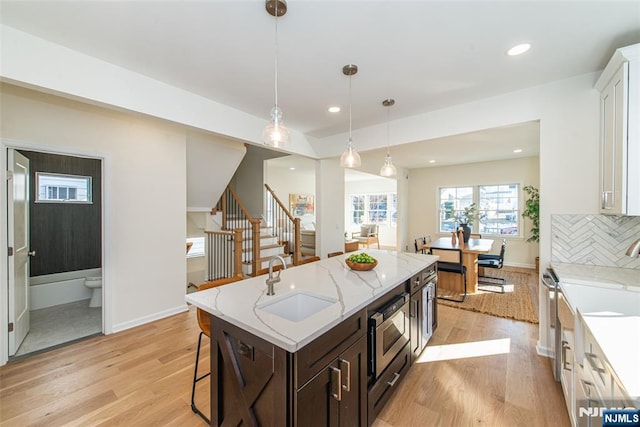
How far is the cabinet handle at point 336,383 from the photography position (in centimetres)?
131

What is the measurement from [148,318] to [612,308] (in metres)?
4.45

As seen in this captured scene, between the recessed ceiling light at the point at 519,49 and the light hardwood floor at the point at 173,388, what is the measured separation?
2.67 meters

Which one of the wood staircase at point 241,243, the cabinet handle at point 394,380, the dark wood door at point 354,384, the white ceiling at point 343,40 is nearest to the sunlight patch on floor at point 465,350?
the cabinet handle at point 394,380

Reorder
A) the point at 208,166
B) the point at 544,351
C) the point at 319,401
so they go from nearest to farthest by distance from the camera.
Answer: the point at 319,401, the point at 544,351, the point at 208,166

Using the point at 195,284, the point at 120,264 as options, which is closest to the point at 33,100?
the point at 120,264

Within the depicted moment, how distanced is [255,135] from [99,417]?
3.01m

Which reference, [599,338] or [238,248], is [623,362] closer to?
[599,338]

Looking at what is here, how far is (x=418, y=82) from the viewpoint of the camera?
2531mm

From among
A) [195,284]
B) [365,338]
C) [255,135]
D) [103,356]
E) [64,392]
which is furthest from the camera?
[195,284]

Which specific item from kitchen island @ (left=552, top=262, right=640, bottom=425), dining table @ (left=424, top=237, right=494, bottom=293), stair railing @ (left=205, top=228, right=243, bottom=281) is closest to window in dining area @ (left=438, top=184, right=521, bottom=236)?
dining table @ (left=424, top=237, right=494, bottom=293)

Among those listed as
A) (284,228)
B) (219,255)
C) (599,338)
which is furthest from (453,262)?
(219,255)

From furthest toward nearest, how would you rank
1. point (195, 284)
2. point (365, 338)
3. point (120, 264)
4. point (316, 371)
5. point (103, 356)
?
1. point (195, 284)
2. point (120, 264)
3. point (103, 356)
4. point (365, 338)
5. point (316, 371)

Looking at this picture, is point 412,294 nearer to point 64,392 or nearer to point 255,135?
point 255,135

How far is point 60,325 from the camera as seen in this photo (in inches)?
125
